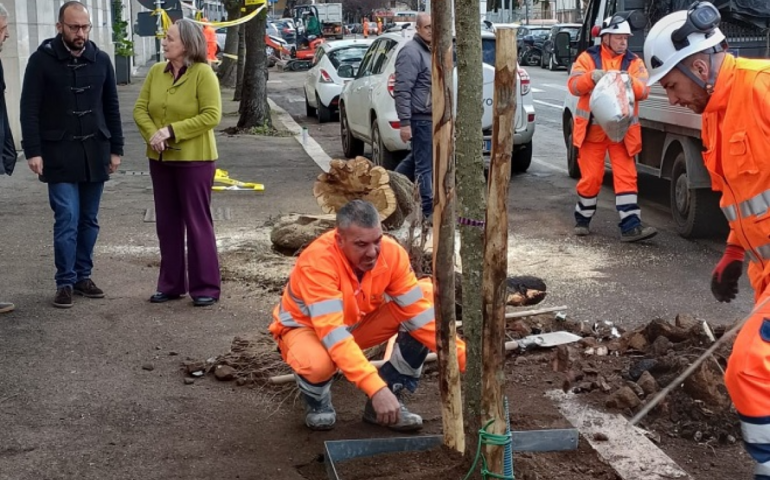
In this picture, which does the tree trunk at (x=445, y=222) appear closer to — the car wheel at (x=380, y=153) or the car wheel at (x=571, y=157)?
the car wheel at (x=380, y=153)

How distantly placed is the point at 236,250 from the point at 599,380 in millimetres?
4340

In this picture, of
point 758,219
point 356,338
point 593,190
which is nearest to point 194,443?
point 356,338

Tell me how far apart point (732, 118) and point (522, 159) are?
33.3ft

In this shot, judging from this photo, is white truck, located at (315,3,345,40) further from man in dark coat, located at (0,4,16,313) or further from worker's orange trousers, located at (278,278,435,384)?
worker's orange trousers, located at (278,278,435,384)

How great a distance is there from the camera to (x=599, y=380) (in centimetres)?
571

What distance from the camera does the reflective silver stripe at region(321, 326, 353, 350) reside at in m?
4.77

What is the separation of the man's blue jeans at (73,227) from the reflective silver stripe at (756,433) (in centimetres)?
500

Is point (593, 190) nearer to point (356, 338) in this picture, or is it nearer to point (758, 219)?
point (356, 338)

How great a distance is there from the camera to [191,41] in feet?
23.6

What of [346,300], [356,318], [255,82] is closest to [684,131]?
[356,318]

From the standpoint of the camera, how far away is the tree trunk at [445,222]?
169 inches

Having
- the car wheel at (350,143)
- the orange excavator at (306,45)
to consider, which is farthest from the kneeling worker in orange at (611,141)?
the orange excavator at (306,45)

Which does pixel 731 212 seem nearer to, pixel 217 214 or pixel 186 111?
pixel 186 111

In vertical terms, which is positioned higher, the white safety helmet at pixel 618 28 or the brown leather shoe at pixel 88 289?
the white safety helmet at pixel 618 28
